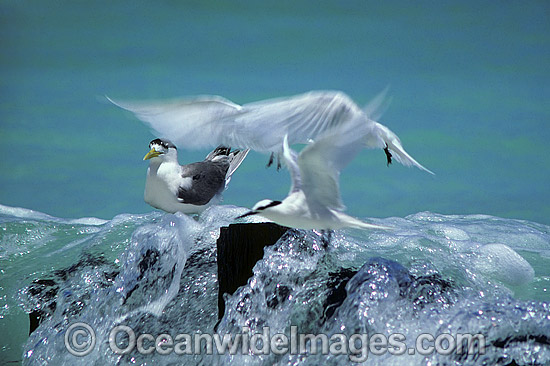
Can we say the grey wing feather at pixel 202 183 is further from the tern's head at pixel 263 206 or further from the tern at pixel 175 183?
the tern's head at pixel 263 206

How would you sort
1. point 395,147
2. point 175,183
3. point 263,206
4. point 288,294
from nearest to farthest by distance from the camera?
point 263,206 < point 288,294 < point 395,147 < point 175,183

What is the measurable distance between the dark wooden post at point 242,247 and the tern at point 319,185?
92cm

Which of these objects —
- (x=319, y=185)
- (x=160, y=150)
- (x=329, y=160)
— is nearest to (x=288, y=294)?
(x=319, y=185)

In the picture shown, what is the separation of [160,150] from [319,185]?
266 cm

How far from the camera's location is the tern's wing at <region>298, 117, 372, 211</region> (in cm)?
248

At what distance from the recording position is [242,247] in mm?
3559

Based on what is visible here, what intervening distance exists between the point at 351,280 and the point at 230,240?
856 millimetres

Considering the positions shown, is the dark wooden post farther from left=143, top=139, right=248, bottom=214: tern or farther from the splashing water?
left=143, top=139, right=248, bottom=214: tern

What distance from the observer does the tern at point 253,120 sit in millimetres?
3143

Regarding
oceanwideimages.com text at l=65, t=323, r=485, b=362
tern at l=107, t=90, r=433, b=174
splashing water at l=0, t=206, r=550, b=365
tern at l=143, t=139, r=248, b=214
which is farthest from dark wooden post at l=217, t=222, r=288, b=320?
tern at l=143, t=139, r=248, b=214

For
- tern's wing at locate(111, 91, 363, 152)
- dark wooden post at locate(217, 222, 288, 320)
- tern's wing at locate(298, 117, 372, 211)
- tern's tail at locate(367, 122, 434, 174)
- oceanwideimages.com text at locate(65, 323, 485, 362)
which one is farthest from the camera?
tern's tail at locate(367, 122, 434, 174)

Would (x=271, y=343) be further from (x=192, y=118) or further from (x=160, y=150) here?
(x=160, y=150)

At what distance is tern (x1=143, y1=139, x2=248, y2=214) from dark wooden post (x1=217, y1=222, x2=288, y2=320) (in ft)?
4.59

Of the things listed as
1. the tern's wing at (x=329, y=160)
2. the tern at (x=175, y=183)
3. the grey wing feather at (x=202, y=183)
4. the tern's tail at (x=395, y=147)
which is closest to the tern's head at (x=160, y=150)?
the tern at (x=175, y=183)
